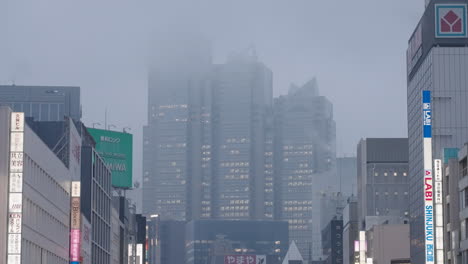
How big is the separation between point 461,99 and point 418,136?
7.50 m

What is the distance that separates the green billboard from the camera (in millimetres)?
185875

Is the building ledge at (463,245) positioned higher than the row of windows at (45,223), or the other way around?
the row of windows at (45,223)

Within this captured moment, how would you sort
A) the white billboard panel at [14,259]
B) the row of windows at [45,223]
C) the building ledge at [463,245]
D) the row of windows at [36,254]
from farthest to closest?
the building ledge at [463,245]
the row of windows at [45,223]
the row of windows at [36,254]
the white billboard panel at [14,259]

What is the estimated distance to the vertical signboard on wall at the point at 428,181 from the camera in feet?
323

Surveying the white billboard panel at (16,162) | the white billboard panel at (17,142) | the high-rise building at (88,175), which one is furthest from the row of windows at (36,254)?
the high-rise building at (88,175)

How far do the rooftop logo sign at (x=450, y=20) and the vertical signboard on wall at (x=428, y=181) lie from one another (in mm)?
54446

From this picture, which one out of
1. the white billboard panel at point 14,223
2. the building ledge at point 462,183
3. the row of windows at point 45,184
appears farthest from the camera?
the building ledge at point 462,183

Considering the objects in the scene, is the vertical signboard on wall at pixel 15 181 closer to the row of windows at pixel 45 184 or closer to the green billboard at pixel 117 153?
the row of windows at pixel 45 184

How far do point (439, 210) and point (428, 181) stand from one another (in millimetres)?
5616

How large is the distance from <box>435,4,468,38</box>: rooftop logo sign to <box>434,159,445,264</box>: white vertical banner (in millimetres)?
51136

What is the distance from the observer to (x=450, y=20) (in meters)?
156

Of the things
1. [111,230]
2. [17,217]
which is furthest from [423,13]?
[17,217]

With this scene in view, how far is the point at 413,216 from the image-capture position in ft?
541

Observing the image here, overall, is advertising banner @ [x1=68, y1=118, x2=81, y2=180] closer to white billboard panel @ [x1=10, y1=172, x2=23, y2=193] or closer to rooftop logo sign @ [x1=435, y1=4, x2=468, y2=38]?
white billboard panel @ [x1=10, y1=172, x2=23, y2=193]
